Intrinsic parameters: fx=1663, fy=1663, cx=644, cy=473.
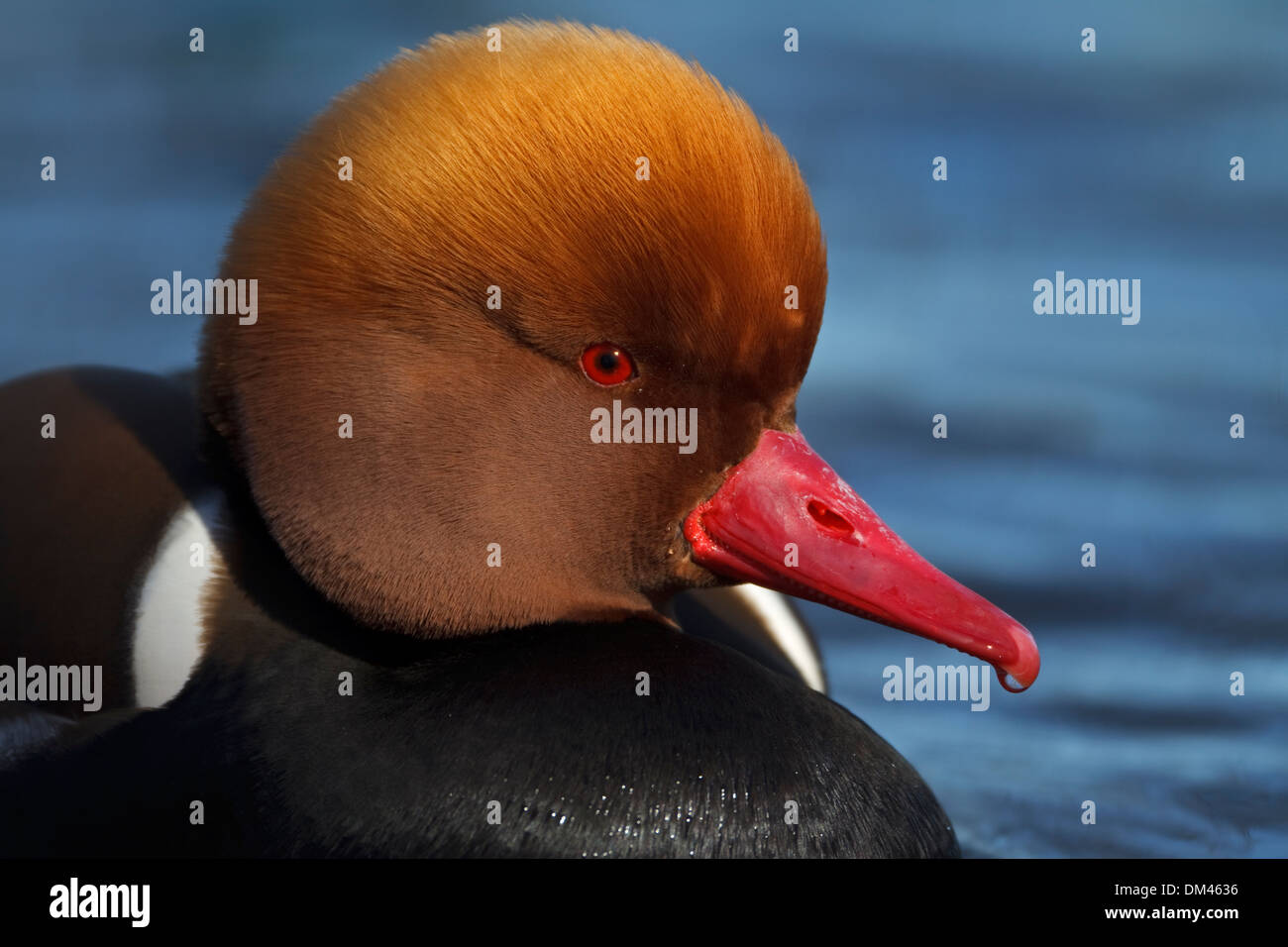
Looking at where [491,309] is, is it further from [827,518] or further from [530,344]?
[827,518]

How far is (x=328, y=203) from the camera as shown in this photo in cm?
273

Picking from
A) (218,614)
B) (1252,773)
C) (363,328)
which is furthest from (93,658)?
(1252,773)

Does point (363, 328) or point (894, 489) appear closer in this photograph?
point (363, 328)

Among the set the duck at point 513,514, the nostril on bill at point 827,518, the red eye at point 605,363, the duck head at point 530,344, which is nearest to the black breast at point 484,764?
the duck at point 513,514

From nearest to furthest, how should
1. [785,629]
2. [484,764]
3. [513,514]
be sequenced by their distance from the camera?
1. [484,764]
2. [513,514]
3. [785,629]

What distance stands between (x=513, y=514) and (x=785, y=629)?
4.87 feet

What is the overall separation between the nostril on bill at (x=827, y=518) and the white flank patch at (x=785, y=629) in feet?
3.54

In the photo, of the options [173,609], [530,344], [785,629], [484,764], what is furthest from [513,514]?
[785,629]

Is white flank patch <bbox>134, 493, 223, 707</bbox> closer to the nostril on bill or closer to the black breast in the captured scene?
the black breast

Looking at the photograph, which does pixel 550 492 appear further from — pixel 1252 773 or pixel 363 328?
pixel 1252 773

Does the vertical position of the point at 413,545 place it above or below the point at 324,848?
above

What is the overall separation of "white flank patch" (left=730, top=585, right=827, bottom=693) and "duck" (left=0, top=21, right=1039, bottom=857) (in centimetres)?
106

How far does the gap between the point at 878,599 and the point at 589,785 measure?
23.8 inches

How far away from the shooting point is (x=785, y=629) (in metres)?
4.13
